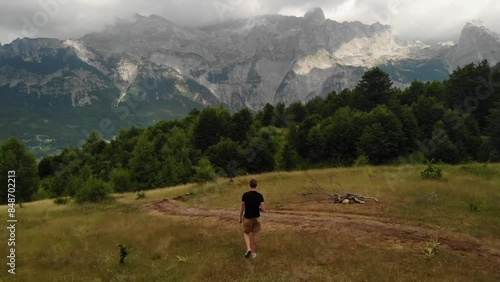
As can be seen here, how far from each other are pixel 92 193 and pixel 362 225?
27.6m

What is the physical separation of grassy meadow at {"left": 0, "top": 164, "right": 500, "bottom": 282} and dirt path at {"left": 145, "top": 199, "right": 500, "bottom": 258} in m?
0.15

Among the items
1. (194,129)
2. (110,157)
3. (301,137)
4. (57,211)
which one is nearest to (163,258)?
(57,211)

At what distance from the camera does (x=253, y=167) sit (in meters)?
67.4

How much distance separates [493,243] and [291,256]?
32.0 feet

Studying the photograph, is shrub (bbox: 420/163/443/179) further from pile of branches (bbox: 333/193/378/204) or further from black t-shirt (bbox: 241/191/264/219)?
black t-shirt (bbox: 241/191/264/219)

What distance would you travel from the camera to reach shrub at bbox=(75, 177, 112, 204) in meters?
35.5

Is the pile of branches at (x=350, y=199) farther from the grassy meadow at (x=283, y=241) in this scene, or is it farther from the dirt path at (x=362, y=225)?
the dirt path at (x=362, y=225)

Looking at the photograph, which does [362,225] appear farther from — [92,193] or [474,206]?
[92,193]

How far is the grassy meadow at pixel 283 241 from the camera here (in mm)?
13672

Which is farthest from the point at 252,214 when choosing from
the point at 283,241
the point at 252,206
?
the point at 283,241

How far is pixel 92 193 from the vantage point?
35812mm

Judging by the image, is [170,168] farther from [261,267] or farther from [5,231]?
[261,267]

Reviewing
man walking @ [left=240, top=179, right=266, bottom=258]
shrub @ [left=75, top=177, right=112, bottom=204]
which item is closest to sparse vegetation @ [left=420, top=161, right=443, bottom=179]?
man walking @ [left=240, top=179, right=266, bottom=258]

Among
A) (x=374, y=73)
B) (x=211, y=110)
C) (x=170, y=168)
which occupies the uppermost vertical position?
(x=374, y=73)
